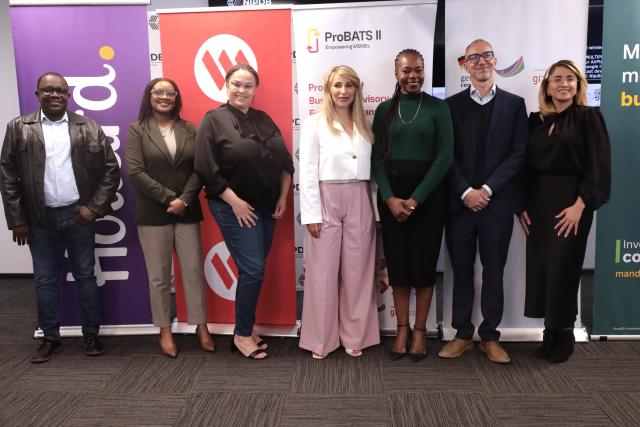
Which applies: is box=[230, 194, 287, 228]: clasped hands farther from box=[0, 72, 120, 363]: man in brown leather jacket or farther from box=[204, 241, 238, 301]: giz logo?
box=[0, 72, 120, 363]: man in brown leather jacket

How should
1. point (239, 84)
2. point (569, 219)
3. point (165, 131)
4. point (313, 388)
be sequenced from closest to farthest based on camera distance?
point (313, 388)
point (569, 219)
point (239, 84)
point (165, 131)

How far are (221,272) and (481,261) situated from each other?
1634 mm

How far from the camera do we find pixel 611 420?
7.42 ft

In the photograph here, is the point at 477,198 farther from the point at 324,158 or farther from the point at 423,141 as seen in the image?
the point at 324,158

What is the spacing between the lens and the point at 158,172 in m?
2.91

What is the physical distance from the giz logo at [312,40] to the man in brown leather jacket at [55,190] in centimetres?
134

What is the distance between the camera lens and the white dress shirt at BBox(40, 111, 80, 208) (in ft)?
9.53

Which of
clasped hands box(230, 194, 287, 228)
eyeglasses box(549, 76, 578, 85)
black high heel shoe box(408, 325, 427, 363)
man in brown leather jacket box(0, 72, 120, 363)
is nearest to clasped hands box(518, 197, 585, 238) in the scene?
eyeglasses box(549, 76, 578, 85)

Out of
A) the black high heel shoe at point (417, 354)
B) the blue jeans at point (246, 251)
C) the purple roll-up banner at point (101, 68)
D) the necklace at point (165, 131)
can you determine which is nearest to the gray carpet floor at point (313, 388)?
the black high heel shoe at point (417, 354)

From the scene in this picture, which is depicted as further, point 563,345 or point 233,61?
point 233,61

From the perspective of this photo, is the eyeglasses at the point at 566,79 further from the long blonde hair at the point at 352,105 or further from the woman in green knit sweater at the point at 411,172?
the long blonde hair at the point at 352,105

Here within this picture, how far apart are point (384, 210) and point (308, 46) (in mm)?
1123

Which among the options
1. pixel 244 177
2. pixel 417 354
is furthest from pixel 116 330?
pixel 417 354

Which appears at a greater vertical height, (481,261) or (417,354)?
(481,261)
